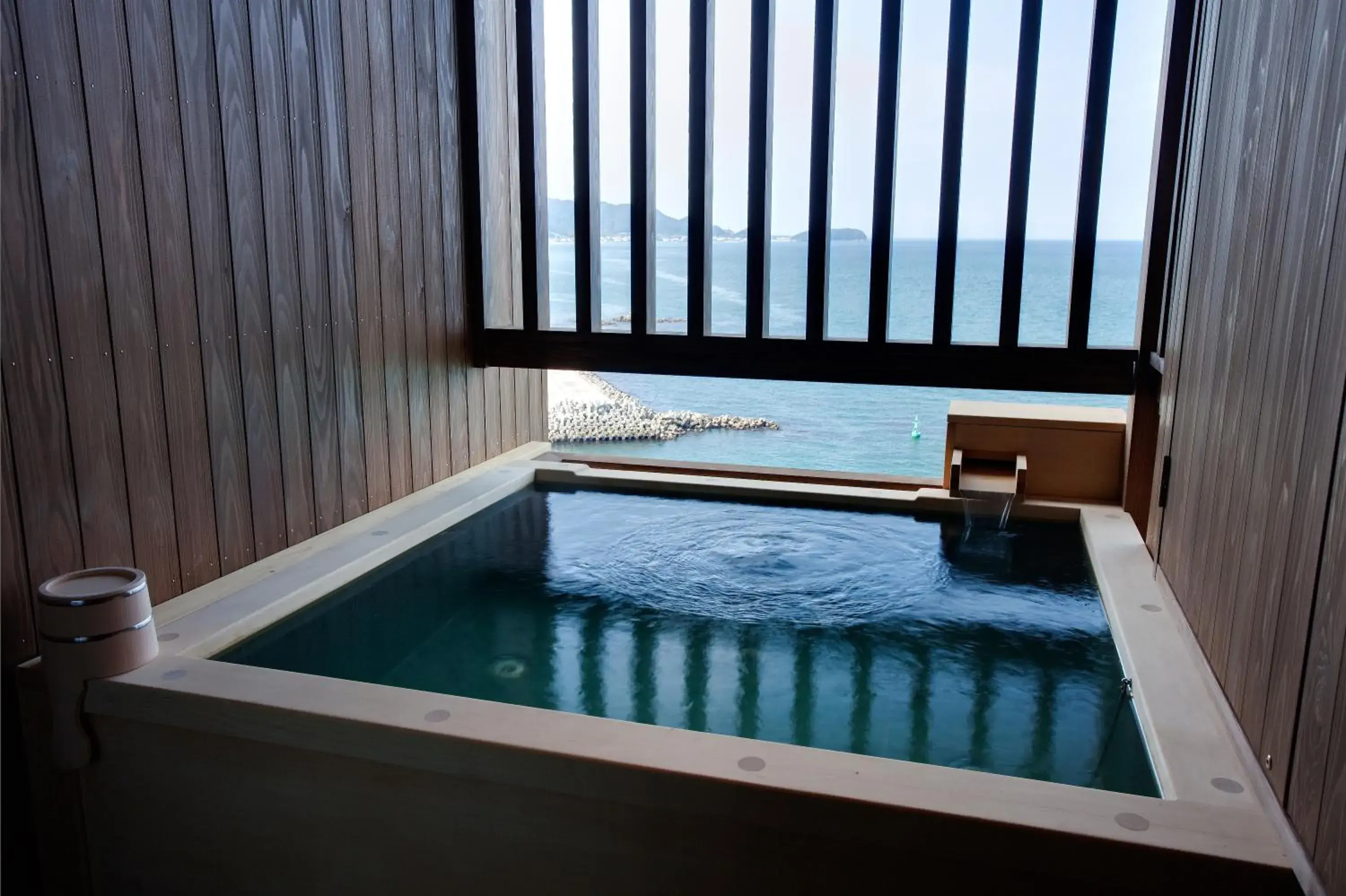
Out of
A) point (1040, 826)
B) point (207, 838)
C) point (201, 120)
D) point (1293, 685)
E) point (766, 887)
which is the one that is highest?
point (201, 120)

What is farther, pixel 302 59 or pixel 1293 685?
pixel 302 59

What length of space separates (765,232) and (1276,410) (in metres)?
2.37

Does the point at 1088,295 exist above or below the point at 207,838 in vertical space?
above

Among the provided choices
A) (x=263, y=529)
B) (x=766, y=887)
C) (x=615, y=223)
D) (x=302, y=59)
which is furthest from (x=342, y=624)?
(x=615, y=223)

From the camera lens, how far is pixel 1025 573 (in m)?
2.67

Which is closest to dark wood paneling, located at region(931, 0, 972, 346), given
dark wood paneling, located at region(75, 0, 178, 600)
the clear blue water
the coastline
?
the clear blue water

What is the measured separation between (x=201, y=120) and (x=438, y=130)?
47.8 inches

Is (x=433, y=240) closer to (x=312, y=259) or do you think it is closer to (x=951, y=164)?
(x=312, y=259)

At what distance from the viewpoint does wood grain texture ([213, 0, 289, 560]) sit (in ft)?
7.79

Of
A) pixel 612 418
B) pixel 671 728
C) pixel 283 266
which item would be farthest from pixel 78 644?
pixel 612 418

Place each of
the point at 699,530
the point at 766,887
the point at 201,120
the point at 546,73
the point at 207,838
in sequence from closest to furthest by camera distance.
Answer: the point at 766,887, the point at 207,838, the point at 201,120, the point at 699,530, the point at 546,73

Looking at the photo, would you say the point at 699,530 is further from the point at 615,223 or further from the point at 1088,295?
the point at 615,223

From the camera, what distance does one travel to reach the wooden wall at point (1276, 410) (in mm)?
1174

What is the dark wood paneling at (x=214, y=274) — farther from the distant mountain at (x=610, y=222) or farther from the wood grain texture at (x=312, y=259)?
the distant mountain at (x=610, y=222)
